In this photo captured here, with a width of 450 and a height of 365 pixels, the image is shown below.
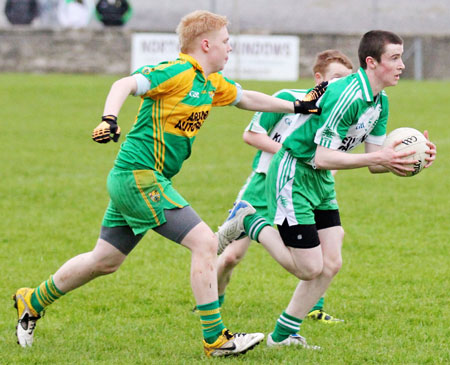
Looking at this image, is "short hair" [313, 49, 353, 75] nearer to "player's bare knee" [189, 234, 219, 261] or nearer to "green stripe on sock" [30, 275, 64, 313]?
"player's bare knee" [189, 234, 219, 261]

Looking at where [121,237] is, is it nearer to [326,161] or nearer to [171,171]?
[171,171]

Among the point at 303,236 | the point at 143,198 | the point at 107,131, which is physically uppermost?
the point at 107,131

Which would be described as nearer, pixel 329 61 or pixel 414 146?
pixel 414 146

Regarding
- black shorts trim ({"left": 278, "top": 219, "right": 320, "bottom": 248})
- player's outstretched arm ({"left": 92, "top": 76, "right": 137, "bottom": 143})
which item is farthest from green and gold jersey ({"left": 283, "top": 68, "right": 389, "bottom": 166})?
player's outstretched arm ({"left": 92, "top": 76, "right": 137, "bottom": 143})

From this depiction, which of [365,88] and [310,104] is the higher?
[365,88]

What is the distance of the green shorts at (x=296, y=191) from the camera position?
556 cm

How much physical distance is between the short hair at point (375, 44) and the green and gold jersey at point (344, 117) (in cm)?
10

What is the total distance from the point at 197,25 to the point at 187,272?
9.76ft

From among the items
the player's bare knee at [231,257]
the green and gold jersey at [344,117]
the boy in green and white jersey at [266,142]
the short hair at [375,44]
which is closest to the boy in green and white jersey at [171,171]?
the green and gold jersey at [344,117]

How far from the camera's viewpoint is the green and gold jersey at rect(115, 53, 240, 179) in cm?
516

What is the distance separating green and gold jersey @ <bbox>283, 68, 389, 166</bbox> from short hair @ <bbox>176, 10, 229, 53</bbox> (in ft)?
2.54

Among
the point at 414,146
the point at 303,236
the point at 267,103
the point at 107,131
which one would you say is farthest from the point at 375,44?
the point at 107,131

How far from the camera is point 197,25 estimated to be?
536 centimetres

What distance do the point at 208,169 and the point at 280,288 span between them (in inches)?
242
